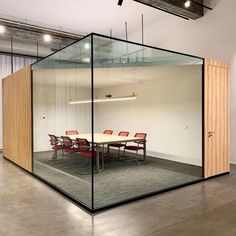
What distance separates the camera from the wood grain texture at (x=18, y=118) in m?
5.48

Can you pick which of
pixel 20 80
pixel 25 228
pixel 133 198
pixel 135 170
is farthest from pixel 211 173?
pixel 20 80

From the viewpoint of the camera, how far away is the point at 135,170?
570cm

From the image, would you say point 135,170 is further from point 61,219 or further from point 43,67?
point 43,67

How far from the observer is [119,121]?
28.7ft

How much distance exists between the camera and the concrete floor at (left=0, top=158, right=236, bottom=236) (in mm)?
2748

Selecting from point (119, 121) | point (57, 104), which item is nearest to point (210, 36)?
point (119, 121)

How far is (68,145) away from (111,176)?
5.18 feet

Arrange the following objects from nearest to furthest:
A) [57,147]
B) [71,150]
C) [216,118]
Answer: [216,118] → [71,150] → [57,147]

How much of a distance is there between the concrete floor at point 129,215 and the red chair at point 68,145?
168cm

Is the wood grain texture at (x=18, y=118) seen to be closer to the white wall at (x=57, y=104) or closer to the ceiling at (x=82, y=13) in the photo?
the white wall at (x=57, y=104)

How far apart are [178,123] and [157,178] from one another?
2314 millimetres

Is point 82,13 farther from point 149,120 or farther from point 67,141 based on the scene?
point 149,120

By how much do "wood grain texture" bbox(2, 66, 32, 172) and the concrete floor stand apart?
150 cm

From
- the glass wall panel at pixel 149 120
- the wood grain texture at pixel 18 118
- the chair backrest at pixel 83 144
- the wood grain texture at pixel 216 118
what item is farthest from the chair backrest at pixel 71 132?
the wood grain texture at pixel 216 118
